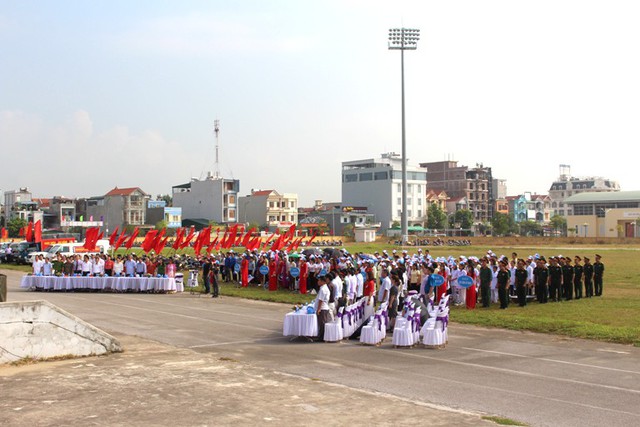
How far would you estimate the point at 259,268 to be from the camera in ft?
102

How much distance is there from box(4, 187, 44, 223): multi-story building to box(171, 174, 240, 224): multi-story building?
2640 centimetres

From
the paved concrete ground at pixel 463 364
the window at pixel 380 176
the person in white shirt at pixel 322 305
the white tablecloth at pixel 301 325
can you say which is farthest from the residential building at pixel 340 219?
the person in white shirt at pixel 322 305

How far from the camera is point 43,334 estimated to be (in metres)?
13.6

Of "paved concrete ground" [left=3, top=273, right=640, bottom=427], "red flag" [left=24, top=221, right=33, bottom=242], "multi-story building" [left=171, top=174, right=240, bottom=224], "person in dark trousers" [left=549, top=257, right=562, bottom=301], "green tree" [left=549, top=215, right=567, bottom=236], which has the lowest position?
"paved concrete ground" [left=3, top=273, right=640, bottom=427]

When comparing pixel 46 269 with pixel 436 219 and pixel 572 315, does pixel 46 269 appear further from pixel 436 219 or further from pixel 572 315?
pixel 436 219

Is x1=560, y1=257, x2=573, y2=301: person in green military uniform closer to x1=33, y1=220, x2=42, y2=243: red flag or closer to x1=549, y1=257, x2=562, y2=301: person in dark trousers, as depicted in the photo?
x1=549, y1=257, x2=562, y2=301: person in dark trousers

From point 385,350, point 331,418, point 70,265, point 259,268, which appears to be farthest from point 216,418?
point 70,265

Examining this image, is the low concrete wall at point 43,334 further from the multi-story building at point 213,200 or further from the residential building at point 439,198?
the residential building at point 439,198

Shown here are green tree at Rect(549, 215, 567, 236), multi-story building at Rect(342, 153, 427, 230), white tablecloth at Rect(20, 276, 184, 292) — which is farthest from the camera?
green tree at Rect(549, 215, 567, 236)

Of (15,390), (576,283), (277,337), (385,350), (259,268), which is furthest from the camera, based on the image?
(259,268)

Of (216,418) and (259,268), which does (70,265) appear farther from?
(216,418)

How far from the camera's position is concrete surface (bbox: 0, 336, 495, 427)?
9.26 m

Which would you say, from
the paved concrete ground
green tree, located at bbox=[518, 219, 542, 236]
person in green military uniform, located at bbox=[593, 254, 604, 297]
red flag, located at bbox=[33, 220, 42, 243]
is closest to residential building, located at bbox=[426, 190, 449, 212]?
green tree, located at bbox=[518, 219, 542, 236]

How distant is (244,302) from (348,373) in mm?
14005
